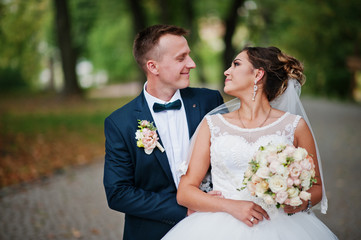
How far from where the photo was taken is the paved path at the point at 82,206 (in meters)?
5.86

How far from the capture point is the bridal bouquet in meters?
2.37

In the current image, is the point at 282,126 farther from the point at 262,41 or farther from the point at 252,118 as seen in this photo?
the point at 262,41

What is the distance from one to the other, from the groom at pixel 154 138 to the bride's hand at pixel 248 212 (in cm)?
48

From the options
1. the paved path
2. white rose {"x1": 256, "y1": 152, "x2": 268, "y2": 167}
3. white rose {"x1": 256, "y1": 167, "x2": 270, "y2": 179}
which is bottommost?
the paved path

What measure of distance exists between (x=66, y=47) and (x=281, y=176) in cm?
1766

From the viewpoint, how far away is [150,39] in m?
3.31

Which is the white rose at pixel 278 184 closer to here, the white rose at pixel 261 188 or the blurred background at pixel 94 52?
the white rose at pixel 261 188

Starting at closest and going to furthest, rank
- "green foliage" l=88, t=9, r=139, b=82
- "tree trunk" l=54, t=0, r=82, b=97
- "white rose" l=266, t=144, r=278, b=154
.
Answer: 1. "white rose" l=266, t=144, r=278, b=154
2. "tree trunk" l=54, t=0, r=82, b=97
3. "green foliage" l=88, t=9, r=139, b=82

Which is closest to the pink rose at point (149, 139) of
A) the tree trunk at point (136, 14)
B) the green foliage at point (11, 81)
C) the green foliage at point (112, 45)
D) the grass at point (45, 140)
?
the grass at point (45, 140)

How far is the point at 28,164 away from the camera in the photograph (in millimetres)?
9297

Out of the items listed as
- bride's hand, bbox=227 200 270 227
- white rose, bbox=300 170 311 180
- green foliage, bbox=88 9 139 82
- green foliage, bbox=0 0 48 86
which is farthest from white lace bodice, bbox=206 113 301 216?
green foliage, bbox=88 9 139 82

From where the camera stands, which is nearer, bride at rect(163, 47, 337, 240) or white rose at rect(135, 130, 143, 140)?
bride at rect(163, 47, 337, 240)

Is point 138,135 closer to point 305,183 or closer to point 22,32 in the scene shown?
point 305,183

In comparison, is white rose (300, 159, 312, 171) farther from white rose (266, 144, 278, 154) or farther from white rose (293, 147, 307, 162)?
white rose (266, 144, 278, 154)
